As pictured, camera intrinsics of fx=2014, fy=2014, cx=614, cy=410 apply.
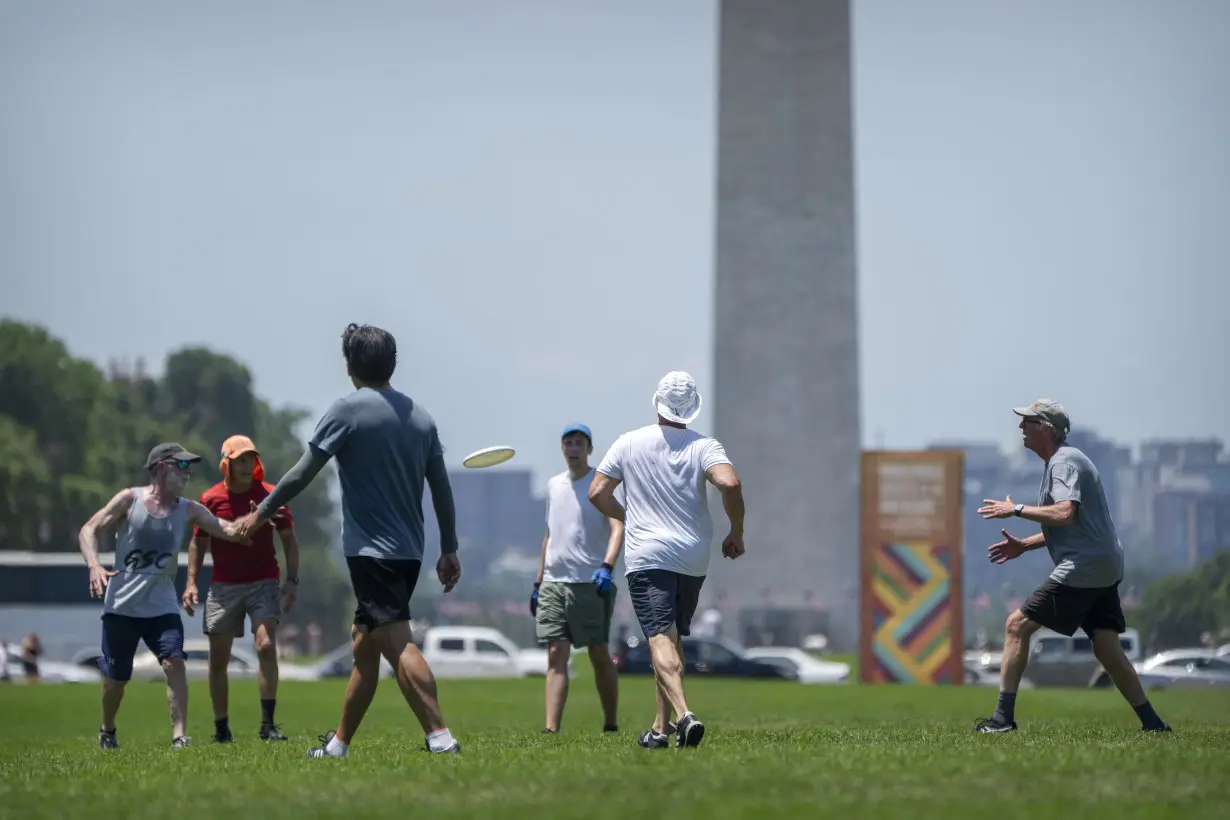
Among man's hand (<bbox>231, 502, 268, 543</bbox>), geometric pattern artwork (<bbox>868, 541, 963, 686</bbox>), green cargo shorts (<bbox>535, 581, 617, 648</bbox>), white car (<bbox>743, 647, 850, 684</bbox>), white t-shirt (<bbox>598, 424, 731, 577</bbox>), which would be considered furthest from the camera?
white car (<bbox>743, 647, 850, 684</bbox>)

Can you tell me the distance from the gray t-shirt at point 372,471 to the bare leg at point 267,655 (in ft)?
9.62

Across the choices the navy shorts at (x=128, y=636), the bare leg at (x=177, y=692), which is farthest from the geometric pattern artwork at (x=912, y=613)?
the navy shorts at (x=128, y=636)

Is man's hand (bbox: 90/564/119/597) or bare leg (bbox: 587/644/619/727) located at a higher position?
man's hand (bbox: 90/564/119/597)

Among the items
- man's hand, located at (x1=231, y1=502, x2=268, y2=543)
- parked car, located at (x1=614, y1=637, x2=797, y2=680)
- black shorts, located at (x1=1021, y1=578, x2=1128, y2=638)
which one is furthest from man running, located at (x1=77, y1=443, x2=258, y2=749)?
parked car, located at (x1=614, y1=637, x2=797, y2=680)

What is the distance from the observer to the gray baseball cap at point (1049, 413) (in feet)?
33.7

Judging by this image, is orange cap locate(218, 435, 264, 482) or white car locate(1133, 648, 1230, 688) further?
white car locate(1133, 648, 1230, 688)

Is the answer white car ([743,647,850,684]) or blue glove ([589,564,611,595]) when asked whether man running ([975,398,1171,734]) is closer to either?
blue glove ([589,564,611,595])

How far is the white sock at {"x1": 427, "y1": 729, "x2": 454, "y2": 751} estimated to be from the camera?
28.7ft

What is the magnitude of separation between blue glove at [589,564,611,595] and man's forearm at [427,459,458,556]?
228 cm

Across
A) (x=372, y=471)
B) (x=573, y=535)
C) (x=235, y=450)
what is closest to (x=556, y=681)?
(x=573, y=535)

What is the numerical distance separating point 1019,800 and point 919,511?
22.7m

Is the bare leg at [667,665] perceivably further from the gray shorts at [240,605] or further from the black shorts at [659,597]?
the gray shorts at [240,605]

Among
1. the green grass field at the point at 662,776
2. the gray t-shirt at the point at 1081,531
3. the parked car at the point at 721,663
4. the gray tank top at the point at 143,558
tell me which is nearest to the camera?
the green grass field at the point at 662,776

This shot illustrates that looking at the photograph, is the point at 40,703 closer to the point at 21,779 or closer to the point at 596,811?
the point at 21,779
